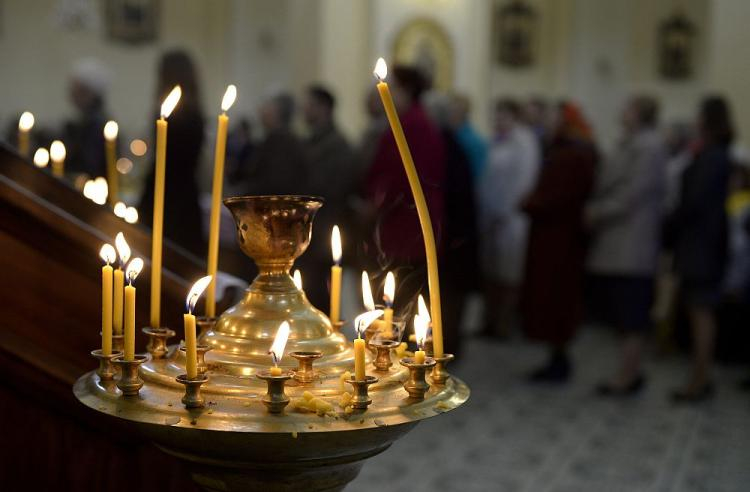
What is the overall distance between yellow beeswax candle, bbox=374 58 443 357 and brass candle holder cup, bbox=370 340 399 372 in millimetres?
56

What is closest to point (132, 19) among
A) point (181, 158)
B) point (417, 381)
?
point (181, 158)

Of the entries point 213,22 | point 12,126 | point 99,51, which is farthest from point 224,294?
point 213,22

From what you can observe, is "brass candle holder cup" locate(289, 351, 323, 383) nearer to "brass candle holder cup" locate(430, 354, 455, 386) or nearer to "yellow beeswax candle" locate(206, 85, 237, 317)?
"brass candle holder cup" locate(430, 354, 455, 386)

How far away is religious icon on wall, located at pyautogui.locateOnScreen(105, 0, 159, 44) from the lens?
11.7m

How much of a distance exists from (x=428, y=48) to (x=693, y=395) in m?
8.79

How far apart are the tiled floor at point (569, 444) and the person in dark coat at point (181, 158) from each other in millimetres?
1197

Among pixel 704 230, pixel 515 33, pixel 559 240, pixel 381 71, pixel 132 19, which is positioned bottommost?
pixel 559 240

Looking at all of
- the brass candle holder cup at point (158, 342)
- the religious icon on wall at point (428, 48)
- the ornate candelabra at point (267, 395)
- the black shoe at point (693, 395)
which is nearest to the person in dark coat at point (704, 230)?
the black shoe at point (693, 395)

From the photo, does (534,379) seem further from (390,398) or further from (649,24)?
(649,24)

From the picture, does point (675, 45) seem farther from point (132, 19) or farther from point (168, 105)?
point (168, 105)

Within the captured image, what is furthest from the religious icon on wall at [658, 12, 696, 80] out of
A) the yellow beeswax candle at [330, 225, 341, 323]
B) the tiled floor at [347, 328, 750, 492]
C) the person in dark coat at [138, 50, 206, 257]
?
the yellow beeswax candle at [330, 225, 341, 323]

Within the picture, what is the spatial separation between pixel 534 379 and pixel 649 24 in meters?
12.2

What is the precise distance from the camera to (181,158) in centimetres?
360

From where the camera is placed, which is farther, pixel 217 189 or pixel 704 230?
pixel 704 230
